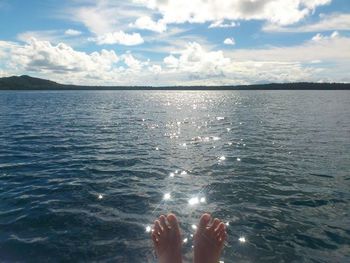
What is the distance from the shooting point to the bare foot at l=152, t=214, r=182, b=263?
701 centimetres

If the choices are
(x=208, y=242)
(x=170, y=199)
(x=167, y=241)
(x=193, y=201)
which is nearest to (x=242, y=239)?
(x=208, y=242)

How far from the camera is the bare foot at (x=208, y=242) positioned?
A: 22.7 feet

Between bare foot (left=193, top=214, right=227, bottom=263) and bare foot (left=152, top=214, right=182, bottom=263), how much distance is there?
1.22 ft

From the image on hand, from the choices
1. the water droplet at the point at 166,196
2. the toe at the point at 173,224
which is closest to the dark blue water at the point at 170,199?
the water droplet at the point at 166,196

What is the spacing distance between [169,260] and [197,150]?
14.5 meters

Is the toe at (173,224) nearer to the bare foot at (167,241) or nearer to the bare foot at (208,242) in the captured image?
the bare foot at (167,241)

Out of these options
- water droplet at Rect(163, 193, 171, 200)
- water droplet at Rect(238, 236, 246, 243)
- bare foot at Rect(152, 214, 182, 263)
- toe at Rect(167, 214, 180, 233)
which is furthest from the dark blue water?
toe at Rect(167, 214, 180, 233)

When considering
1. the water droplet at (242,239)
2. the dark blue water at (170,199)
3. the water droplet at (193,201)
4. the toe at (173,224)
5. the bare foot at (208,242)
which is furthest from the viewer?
the water droplet at (193,201)

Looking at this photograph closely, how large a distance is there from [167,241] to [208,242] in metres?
0.83

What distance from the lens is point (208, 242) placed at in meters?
7.11

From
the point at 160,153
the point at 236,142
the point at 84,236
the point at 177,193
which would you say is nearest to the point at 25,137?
the point at 160,153

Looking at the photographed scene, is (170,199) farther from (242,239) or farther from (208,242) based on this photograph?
(208,242)

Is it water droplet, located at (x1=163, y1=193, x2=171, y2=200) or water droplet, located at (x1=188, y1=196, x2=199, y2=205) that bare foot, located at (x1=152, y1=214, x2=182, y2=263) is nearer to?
water droplet, located at (x1=188, y1=196, x2=199, y2=205)

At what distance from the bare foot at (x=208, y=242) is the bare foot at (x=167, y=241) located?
372mm
